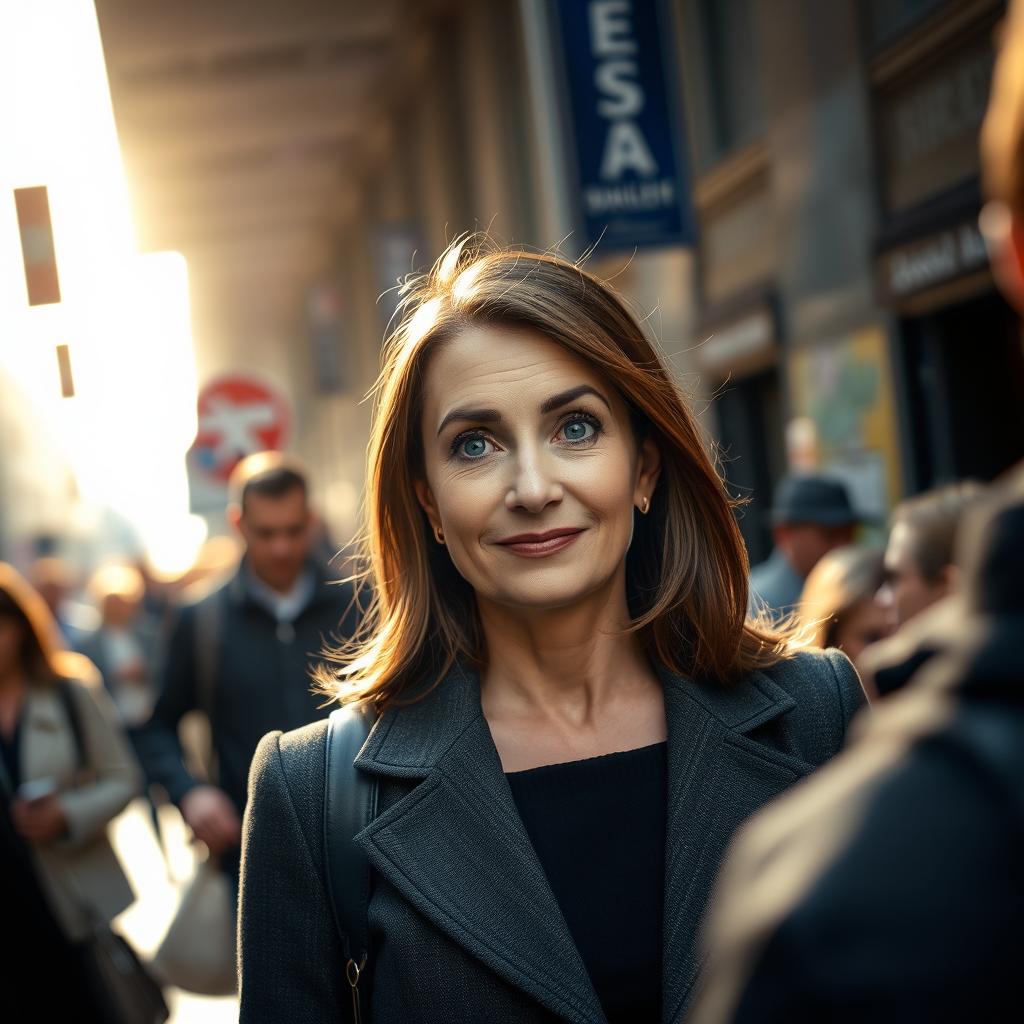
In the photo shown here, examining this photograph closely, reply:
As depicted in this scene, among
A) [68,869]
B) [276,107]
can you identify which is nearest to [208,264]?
[276,107]

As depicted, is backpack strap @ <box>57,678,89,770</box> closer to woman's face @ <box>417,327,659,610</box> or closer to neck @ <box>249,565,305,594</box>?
neck @ <box>249,565,305,594</box>

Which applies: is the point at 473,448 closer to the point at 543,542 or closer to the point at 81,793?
the point at 543,542

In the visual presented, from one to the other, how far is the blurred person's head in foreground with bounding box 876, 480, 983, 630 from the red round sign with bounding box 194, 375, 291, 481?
8378mm

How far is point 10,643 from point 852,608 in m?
3.44

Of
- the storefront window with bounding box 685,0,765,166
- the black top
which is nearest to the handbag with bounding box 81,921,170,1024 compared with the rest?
the black top

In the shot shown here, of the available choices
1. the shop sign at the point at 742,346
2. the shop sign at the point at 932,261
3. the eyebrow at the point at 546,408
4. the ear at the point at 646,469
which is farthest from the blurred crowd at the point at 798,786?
the shop sign at the point at 742,346

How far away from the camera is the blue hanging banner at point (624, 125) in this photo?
1046cm

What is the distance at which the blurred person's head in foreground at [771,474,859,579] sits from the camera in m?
7.18

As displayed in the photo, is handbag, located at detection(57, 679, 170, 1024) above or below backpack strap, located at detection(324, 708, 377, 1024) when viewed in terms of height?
below

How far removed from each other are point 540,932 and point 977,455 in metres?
8.34

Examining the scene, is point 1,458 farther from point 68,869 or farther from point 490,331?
point 490,331

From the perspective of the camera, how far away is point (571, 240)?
10.6 meters

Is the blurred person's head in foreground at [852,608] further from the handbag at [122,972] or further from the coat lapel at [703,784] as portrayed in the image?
the handbag at [122,972]

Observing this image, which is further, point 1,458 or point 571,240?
point 1,458
